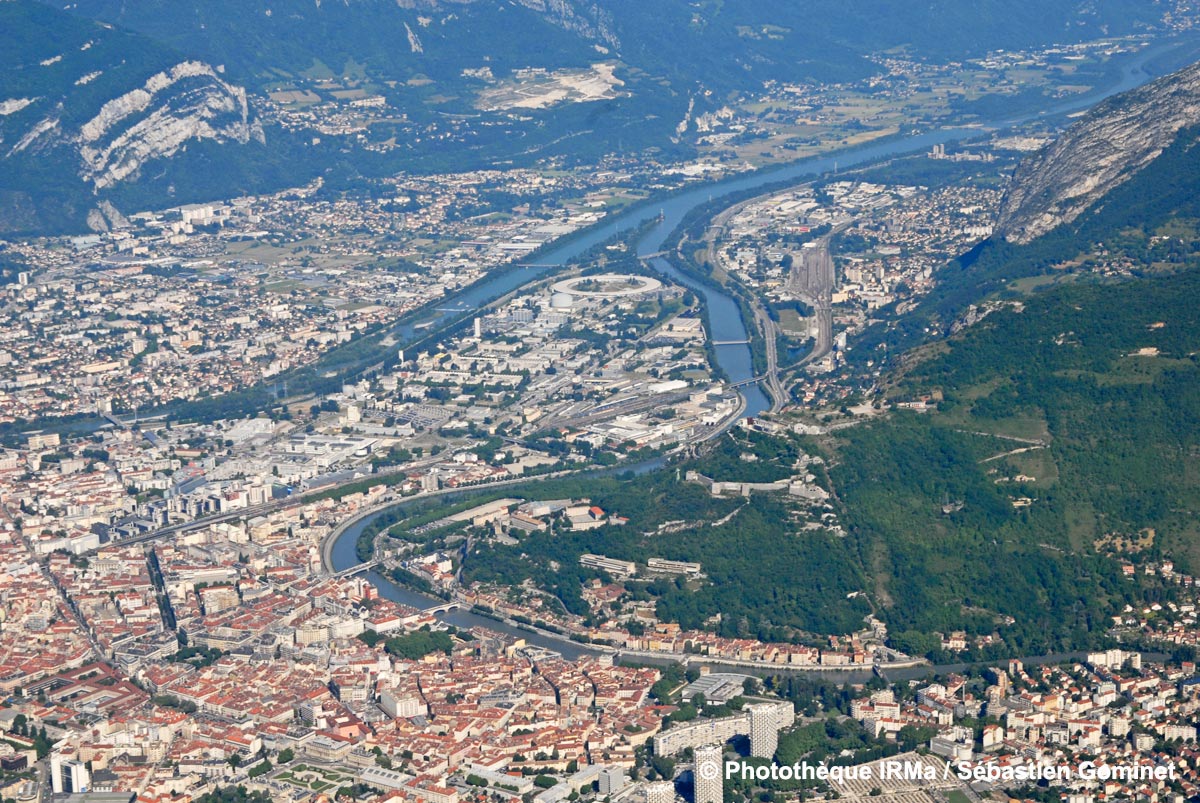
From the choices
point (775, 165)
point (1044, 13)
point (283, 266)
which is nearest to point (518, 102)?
point (775, 165)

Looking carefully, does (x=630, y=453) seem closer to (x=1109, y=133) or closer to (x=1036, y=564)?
(x=1036, y=564)

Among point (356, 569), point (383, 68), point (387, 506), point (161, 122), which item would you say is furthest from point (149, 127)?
point (356, 569)

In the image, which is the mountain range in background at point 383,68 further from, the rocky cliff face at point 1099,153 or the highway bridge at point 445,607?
the highway bridge at point 445,607

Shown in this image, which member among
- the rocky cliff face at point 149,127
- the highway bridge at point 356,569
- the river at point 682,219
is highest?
the rocky cliff face at point 149,127

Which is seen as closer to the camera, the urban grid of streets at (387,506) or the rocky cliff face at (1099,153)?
the urban grid of streets at (387,506)

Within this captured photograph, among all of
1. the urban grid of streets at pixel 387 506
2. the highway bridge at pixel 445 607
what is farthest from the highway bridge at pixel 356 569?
the highway bridge at pixel 445 607

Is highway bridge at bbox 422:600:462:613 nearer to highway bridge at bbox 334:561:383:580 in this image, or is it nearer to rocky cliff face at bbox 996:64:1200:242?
highway bridge at bbox 334:561:383:580

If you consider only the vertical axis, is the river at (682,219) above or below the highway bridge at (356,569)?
above
